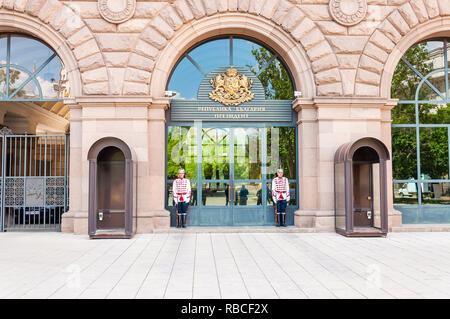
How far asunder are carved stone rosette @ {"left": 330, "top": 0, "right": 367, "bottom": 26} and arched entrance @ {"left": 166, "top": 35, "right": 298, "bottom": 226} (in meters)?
2.08

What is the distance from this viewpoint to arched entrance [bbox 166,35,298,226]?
11531 millimetres

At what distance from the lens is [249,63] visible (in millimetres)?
11922

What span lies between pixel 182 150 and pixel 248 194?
241cm

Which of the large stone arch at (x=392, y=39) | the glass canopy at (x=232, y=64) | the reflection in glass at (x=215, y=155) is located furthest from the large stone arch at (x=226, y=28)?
the reflection in glass at (x=215, y=155)

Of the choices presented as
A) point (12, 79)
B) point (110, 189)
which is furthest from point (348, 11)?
point (12, 79)

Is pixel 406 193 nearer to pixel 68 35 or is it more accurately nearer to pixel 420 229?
pixel 420 229

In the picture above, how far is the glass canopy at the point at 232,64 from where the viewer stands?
464 inches

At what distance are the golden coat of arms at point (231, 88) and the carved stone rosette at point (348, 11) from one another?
10.2ft

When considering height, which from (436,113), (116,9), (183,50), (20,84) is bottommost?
(436,113)

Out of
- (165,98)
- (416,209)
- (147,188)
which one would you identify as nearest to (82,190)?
(147,188)

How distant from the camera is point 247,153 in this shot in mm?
11680

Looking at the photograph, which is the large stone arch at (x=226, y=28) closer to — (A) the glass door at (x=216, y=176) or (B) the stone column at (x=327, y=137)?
(B) the stone column at (x=327, y=137)

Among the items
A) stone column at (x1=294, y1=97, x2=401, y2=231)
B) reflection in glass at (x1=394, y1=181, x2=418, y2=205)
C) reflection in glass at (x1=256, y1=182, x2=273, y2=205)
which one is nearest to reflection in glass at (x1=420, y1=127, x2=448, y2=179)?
reflection in glass at (x1=394, y1=181, x2=418, y2=205)

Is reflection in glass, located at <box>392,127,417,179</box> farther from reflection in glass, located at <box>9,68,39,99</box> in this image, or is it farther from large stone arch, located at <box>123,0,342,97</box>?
reflection in glass, located at <box>9,68,39,99</box>
